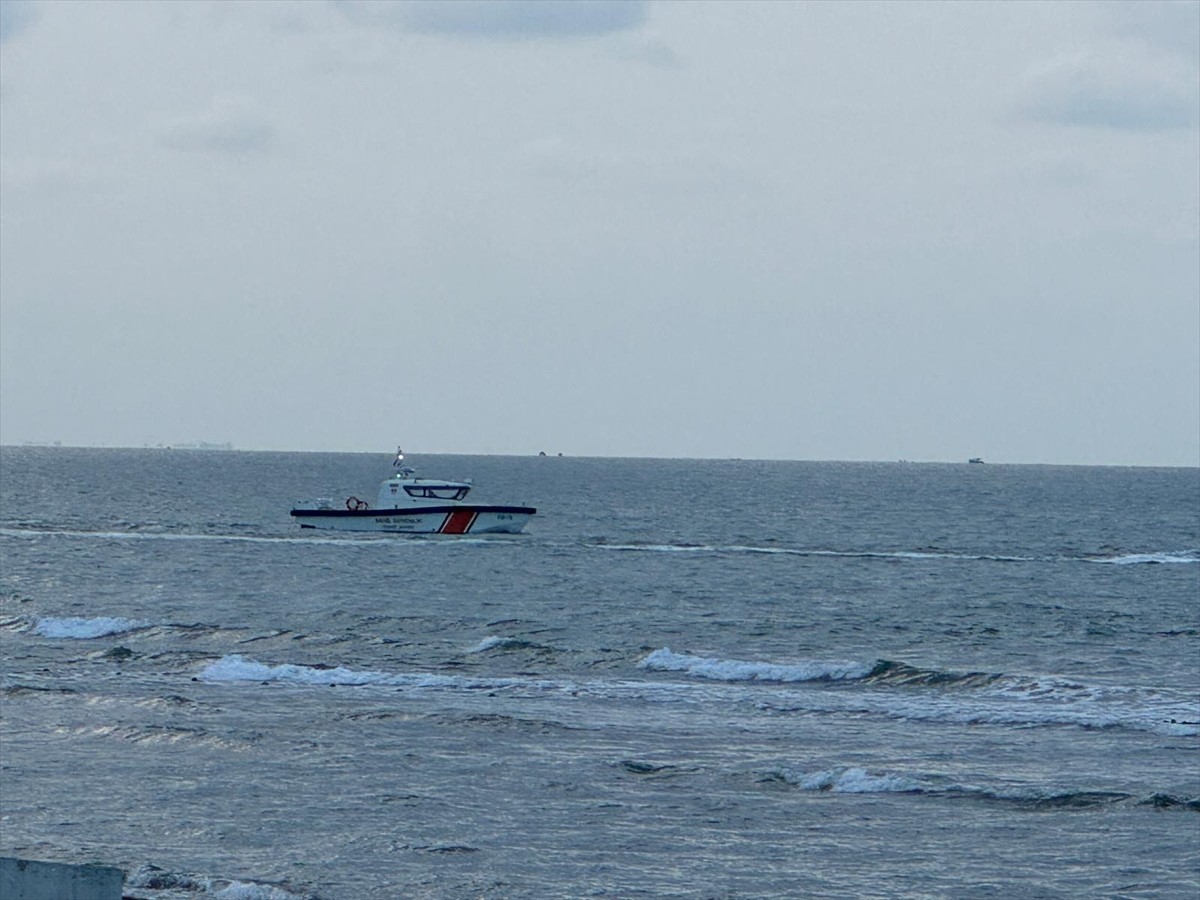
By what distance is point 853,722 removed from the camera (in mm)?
28750

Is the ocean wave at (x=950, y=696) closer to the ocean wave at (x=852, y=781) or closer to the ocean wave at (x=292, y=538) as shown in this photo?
the ocean wave at (x=852, y=781)

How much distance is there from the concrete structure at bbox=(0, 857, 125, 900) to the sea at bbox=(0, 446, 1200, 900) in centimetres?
624

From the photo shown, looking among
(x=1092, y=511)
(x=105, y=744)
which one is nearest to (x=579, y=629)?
(x=105, y=744)

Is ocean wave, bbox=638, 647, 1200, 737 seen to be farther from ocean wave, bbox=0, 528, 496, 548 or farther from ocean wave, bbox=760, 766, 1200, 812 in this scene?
ocean wave, bbox=0, 528, 496, 548

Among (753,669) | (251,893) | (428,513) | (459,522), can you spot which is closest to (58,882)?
(251,893)

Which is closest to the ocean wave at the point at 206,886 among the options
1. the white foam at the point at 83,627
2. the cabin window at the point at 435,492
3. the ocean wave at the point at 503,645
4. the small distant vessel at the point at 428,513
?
the ocean wave at the point at 503,645

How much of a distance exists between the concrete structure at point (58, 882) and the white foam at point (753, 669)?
2460cm

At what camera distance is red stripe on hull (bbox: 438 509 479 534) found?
81938 millimetres

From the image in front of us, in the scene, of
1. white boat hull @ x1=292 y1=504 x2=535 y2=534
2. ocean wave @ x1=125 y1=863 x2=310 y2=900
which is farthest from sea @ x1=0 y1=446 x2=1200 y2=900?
white boat hull @ x1=292 y1=504 x2=535 y2=534

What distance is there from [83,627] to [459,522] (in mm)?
40958

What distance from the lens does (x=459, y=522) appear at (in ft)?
270

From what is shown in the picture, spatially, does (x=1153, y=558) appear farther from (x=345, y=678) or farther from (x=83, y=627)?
(x=345, y=678)

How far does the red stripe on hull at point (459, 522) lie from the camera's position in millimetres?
81938

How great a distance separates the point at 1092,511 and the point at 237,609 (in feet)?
313
